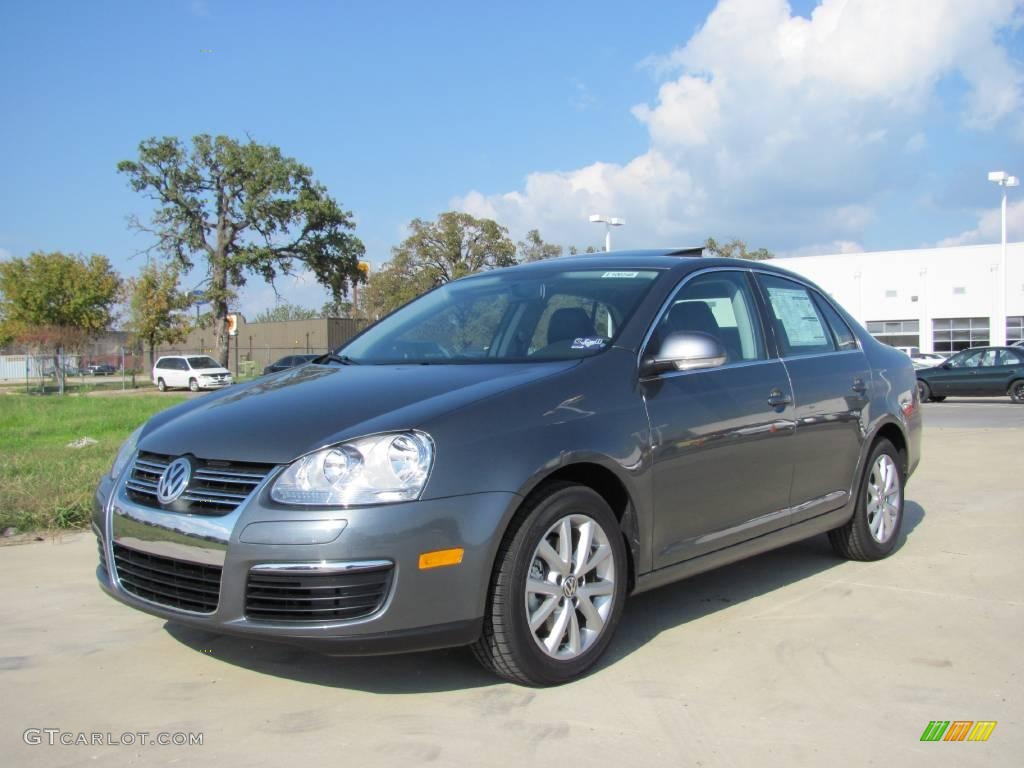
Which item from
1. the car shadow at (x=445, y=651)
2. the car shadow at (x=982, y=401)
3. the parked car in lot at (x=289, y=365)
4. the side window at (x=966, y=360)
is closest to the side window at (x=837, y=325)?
the car shadow at (x=445, y=651)

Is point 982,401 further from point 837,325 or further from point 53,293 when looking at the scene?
point 53,293

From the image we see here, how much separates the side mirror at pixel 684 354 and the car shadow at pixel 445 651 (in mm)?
1199

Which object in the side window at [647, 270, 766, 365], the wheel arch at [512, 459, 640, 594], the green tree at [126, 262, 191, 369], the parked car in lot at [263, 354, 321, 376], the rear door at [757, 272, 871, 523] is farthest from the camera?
the green tree at [126, 262, 191, 369]

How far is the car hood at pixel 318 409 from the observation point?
3318 millimetres

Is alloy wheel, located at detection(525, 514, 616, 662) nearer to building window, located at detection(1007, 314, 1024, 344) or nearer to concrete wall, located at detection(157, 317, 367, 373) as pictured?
concrete wall, located at detection(157, 317, 367, 373)

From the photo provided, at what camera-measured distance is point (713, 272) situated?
4746 mm

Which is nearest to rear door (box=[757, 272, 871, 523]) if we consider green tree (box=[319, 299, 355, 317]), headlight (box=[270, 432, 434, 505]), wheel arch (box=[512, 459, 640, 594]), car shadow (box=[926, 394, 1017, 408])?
wheel arch (box=[512, 459, 640, 594])

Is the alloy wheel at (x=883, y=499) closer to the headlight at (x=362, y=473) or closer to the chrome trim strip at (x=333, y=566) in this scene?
the headlight at (x=362, y=473)

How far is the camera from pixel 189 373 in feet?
137

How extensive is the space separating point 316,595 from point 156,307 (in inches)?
1969

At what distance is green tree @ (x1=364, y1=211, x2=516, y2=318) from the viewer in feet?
166

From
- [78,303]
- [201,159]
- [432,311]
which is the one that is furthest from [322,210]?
[432,311]

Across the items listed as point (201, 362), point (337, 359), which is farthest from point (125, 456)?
point (201, 362)

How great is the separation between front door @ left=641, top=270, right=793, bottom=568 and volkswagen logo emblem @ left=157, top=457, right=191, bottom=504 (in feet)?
5.91
